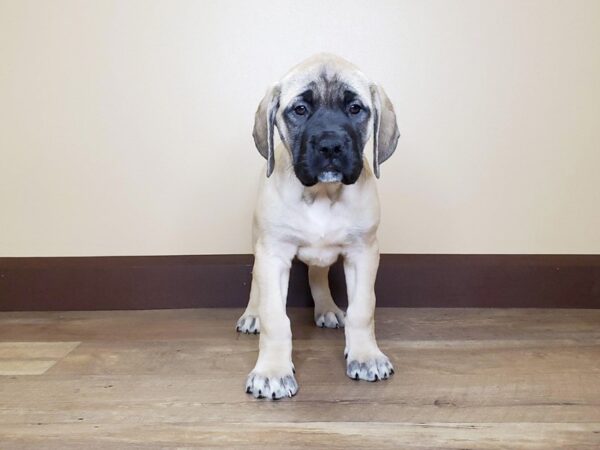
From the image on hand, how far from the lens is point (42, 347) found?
103 inches

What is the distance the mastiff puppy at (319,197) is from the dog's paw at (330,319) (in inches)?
18.8

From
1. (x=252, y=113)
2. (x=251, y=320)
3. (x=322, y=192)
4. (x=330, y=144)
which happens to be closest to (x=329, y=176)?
(x=330, y=144)

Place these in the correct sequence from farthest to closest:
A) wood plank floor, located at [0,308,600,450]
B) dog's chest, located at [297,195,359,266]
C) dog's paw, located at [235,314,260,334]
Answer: dog's paw, located at [235,314,260,334], dog's chest, located at [297,195,359,266], wood plank floor, located at [0,308,600,450]

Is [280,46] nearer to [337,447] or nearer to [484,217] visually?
[484,217]

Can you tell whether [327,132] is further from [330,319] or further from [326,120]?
[330,319]

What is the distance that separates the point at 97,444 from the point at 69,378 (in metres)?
0.55

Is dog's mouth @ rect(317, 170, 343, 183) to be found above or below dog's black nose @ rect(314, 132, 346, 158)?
below

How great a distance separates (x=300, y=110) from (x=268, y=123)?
0.41ft

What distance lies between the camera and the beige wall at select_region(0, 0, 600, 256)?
3002 mm

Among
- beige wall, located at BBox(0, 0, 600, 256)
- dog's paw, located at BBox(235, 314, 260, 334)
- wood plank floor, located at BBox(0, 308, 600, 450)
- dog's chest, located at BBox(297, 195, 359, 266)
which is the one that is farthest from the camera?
beige wall, located at BBox(0, 0, 600, 256)

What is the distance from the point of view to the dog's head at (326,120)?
2.07 m

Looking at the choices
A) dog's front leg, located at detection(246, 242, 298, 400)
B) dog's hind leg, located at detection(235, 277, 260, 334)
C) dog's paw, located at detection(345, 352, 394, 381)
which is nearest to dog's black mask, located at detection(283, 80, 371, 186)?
dog's front leg, located at detection(246, 242, 298, 400)

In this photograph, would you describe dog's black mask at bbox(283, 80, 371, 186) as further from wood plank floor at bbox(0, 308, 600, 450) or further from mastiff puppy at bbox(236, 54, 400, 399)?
wood plank floor at bbox(0, 308, 600, 450)

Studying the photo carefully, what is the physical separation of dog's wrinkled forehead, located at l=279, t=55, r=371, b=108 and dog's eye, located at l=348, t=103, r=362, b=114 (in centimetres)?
2
